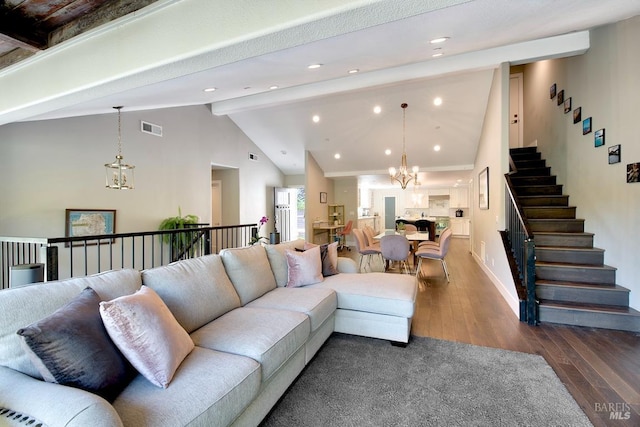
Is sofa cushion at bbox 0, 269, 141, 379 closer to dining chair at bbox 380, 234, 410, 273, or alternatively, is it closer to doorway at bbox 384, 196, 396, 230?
dining chair at bbox 380, 234, 410, 273

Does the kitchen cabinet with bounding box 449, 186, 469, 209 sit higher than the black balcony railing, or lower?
higher

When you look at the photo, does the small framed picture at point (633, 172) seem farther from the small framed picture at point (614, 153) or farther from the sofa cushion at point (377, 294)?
the sofa cushion at point (377, 294)

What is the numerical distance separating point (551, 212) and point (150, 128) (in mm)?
6994

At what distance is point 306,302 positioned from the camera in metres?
2.47

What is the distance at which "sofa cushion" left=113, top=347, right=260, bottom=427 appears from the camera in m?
1.14

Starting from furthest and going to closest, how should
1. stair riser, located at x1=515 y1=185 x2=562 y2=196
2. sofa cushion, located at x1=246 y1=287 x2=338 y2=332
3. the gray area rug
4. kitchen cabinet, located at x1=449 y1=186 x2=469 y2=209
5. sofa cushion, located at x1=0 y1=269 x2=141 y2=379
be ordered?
kitchen cabinet, located at x1=449 y1=186 x2=469 y2=209
stair riser, located at x1=515 y1=185 x2=562 y2=196
sofa cushion, located at x1=246 y1=287 x2=338 y2=332
the gray area rug
sofa cushion, located at x1=0 y1=269 x2=141 y2=379

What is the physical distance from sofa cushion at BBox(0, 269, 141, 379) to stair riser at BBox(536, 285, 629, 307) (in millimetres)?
4192

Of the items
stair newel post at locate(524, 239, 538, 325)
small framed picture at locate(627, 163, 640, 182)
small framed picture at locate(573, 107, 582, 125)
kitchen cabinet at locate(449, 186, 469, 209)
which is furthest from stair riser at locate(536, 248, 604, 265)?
kitchen cabinet at locate(449, 186, 469, 209)

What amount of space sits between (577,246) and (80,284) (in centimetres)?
532

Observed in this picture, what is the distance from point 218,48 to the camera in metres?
1.72

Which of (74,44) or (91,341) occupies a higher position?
(74,44)

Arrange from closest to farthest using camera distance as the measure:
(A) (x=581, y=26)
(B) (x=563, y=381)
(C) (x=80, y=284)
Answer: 1. (C) (x=80, y=284)
2. (B) (x=563, y=381)
3. (A) (x=581, y=26)

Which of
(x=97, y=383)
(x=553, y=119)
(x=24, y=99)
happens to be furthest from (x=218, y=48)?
(x=553, y=119)

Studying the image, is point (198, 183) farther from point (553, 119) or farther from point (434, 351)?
point (553, 119)
